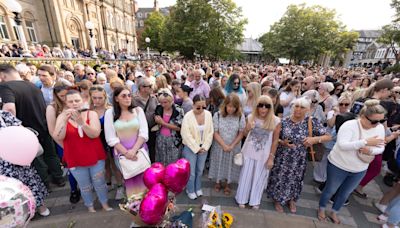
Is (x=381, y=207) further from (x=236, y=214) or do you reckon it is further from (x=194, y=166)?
(x=194, y=166)

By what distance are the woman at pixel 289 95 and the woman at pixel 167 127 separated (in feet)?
8.93

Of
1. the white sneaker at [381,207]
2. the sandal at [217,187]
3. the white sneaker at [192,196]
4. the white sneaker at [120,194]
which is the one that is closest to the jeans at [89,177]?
the white sneaker at [120,194]

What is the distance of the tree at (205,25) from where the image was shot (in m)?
24.6

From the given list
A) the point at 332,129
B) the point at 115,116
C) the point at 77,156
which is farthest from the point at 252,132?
the point at 77,156

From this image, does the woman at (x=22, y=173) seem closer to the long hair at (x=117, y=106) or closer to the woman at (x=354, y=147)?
the long hair at (x=117, y=106)

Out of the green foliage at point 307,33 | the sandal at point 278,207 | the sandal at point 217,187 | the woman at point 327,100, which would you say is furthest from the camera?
the green foliage at point 307,33

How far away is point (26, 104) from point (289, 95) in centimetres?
543

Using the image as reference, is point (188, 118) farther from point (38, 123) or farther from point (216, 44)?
point (216, 44)

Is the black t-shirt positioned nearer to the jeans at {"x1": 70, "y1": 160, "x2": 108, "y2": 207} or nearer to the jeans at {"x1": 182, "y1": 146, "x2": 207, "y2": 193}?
the jeans at {"x1": 70, "y1": 160, "x2": 108, "y2": 207}

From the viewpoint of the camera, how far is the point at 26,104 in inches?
114

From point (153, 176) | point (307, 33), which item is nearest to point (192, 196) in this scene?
point (153, 176)

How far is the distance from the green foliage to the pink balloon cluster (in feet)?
106

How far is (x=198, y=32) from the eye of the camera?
2534 centimetres

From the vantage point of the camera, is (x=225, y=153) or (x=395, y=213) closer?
(x=395, y=213)
